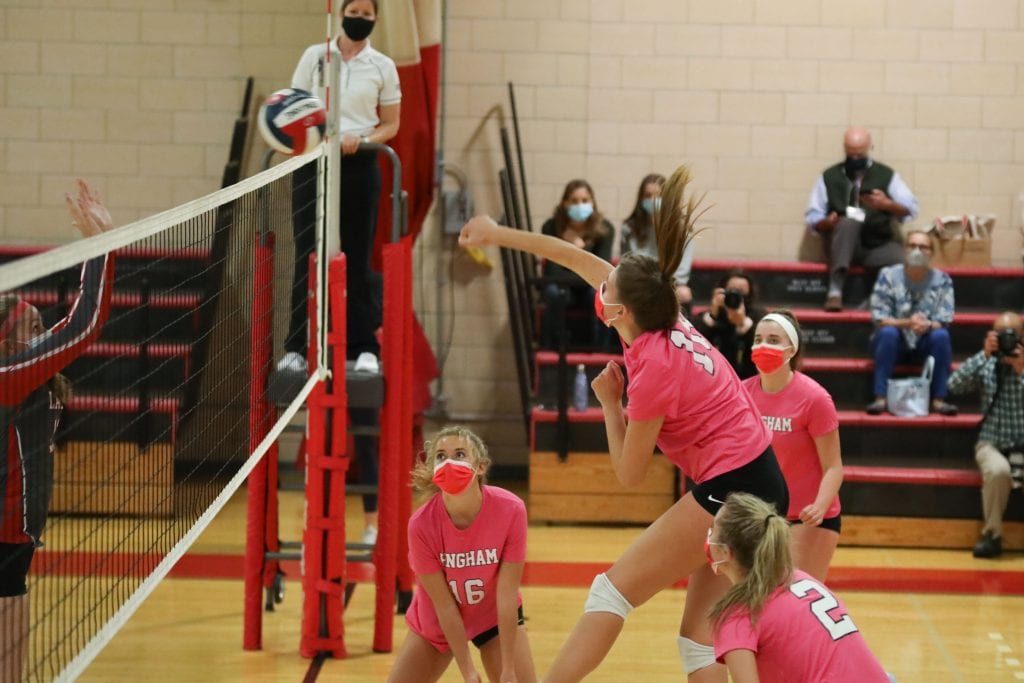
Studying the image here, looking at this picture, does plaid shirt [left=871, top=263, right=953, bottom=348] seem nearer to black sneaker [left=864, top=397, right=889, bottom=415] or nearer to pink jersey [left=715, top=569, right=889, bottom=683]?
black sneaker [left=864, top=397, right=889, bottom=415]

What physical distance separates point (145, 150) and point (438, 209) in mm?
2200

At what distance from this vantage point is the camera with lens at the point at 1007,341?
886 cm

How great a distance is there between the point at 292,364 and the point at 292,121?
3.80 ft

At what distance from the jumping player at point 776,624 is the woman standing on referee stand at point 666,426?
0.58m

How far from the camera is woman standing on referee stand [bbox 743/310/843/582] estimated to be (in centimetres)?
573

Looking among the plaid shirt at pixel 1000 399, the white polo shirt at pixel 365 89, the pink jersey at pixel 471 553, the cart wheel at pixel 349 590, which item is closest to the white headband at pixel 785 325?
the pink jersey at pixel 471 553

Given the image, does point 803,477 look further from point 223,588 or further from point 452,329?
point 452,329

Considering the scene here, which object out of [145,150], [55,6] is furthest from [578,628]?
[55,6]

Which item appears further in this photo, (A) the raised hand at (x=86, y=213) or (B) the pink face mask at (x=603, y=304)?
(B) the pink face mask at (x=603, y=304)

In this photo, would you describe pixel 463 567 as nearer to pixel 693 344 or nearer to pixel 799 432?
pixel 693 344

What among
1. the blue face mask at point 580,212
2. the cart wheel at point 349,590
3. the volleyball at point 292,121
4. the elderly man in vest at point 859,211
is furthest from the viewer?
the elderly man in vest at point 859,211

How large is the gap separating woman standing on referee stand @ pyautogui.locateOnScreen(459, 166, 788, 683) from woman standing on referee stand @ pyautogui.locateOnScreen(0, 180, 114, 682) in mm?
1607

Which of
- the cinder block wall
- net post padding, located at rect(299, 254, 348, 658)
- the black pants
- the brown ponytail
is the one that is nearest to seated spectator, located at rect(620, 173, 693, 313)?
the cinder block wall

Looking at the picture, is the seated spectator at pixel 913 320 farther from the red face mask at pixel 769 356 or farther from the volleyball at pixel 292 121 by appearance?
the volleyball at pixel 292 121
